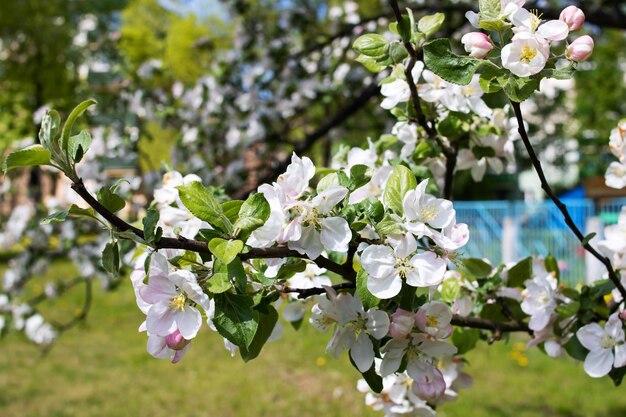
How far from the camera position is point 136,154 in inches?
120

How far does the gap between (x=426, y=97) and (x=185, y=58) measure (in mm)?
17689

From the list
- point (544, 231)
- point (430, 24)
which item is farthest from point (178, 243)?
point (544, 231)

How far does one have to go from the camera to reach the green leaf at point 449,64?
0.76 metres

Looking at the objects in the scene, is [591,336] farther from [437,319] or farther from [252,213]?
[252,213]

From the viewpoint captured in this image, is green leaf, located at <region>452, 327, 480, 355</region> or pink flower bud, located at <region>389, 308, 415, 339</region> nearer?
pink flower bud, located at <region>389, 308, 415, 339</region>

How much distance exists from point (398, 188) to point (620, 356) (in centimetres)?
48

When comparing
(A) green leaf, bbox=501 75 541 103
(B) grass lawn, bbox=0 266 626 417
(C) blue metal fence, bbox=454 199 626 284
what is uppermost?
(A) green leaf, bbox=501 75 541 103

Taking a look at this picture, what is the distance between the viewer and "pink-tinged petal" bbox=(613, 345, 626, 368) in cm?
98

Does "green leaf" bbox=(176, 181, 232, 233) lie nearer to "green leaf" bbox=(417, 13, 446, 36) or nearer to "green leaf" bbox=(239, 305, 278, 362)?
"green leaf" bbox=(239, 305, 278, 362)

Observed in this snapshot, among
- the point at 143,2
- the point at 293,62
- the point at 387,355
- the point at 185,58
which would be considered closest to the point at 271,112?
the point at 293,62

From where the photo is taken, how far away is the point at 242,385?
13.7 ft

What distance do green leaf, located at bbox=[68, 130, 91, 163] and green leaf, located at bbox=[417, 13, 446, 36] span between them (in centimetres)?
51

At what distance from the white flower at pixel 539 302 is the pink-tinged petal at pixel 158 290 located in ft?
2.16

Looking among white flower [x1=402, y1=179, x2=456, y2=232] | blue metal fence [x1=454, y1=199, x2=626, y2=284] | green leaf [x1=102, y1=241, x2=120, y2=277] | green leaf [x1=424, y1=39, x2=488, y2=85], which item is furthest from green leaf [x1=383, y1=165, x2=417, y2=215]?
blue metal fence [x1=454, y1=199, x2=626, y2=284]
